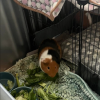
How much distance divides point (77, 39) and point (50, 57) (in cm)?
44

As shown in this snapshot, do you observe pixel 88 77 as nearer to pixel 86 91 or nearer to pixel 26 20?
pixel 86 91

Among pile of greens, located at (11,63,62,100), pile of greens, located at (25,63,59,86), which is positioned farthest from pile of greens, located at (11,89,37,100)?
pile of greens, located at (25,63,59,86)

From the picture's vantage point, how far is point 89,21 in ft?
5.74

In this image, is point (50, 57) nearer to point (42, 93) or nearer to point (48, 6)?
point (42, 93)

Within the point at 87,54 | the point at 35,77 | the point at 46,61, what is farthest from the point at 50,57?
the point at 87,54

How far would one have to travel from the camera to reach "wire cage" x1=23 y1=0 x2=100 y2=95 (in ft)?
4.18

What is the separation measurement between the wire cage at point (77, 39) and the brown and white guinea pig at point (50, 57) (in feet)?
0.43

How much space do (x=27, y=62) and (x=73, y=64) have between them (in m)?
0.50

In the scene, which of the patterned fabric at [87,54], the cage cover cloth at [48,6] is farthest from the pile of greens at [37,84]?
the cage cover cloth at [48,6]

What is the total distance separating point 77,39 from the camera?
162 cm

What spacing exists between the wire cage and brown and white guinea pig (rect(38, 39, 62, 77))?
0.43 feet

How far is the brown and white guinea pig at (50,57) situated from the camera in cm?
132

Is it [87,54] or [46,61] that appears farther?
[87,54]

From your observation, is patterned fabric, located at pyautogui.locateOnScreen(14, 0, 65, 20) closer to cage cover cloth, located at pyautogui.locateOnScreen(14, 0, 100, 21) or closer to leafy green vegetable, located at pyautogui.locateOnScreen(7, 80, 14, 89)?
cage cover cloth, located at pyautogui.locateOnScreen(14, 0, 100, 21)
